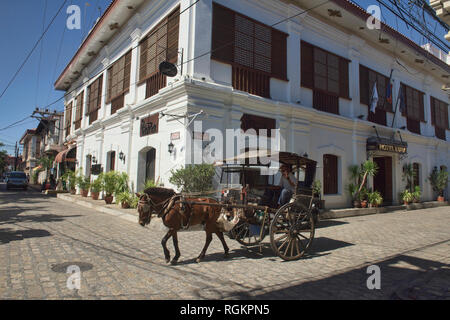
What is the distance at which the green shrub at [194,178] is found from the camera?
8500 millimetres

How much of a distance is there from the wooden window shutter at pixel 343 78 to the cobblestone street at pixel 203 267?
8.14 metres

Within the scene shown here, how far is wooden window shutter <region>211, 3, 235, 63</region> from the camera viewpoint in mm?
10102

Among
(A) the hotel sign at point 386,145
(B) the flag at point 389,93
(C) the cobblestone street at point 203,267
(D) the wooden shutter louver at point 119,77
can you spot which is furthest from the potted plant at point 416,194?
(D) the wooden shutter louver at point 119,77

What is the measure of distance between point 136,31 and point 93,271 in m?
11.8

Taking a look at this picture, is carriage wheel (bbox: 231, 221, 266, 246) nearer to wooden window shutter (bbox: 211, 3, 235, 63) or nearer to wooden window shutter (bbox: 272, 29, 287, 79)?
wooden window shutter (bbox: 211, 3, 235, 63)

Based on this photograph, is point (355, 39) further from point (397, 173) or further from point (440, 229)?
point (440, 229)

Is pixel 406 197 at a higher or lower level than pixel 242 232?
higher

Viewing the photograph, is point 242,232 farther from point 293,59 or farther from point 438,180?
point 438,180

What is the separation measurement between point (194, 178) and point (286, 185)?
2.98 meters

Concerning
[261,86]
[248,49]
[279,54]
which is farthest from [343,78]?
[248,49]

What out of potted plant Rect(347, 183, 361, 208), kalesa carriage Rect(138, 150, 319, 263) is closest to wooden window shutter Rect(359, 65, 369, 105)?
potted plant Rect(347, 183, 361, 208)

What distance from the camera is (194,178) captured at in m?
8.52

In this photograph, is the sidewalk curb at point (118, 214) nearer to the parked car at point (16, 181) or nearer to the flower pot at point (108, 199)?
the flower pot at point (108, 199)

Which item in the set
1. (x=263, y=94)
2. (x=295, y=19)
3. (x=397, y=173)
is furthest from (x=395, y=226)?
(x=295, y=19)
